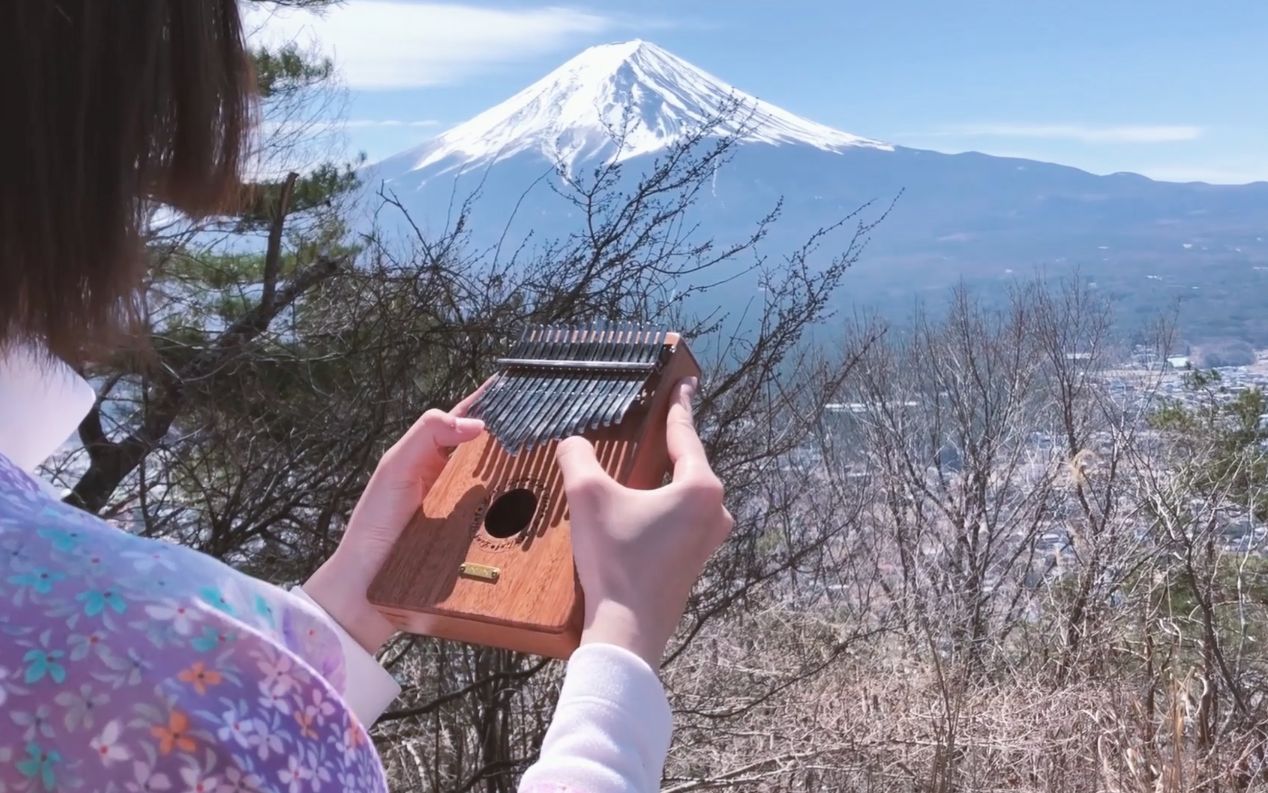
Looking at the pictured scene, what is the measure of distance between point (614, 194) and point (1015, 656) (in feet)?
26.1

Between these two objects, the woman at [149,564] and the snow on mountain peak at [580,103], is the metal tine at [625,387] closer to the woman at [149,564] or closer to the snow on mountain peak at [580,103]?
the woman at [149,564]

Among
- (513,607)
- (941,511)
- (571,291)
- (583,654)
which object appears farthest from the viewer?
(941,511)

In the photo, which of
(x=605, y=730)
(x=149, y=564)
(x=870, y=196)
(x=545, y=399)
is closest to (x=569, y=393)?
(x=545, y=399)

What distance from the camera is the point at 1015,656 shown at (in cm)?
1099

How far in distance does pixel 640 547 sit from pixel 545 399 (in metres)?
0.74

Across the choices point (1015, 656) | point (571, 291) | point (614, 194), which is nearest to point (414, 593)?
point (571, 291)

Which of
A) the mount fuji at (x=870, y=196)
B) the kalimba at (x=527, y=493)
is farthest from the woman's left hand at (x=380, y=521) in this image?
the mount fuji at (x=870, y=196)

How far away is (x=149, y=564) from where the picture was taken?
0.58 meters

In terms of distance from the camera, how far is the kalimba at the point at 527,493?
144cm

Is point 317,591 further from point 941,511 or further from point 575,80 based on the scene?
point 575,80

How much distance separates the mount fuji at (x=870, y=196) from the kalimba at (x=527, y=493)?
129 inches

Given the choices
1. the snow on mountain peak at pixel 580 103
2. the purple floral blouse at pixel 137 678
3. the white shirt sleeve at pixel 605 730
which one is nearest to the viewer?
the purple floral blouse at pixel 137 678

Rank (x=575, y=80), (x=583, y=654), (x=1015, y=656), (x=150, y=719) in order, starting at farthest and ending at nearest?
(x=575, y=80) → (x=1015, y=656) → (x=583, y=654) → (x=150, y=719)

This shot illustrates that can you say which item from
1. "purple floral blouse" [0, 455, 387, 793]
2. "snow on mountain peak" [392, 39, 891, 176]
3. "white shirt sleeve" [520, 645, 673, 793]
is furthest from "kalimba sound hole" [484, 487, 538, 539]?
"snow on mountain peak" [392, 39, 891, 176]
